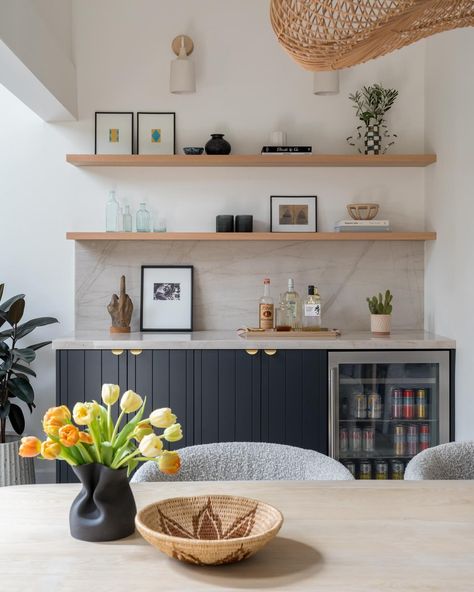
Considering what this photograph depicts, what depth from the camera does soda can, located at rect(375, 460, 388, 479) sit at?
407cm

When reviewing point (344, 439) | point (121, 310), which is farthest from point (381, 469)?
point (121, 310)

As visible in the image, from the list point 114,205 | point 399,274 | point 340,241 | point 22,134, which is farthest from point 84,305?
point 399,274

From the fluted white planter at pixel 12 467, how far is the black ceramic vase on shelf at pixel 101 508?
8.49 feet

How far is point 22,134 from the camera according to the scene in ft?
14.7

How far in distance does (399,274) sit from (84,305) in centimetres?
182

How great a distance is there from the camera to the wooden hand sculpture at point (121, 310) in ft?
14.2

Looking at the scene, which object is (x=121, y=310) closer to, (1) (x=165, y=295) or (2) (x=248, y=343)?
(1) (x=165, y=295)

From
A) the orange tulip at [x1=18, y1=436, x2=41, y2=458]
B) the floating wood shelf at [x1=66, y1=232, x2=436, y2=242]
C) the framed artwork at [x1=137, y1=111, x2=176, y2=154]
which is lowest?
the orange tulip at [x1=18, y1=436, x2=41, y2=458]

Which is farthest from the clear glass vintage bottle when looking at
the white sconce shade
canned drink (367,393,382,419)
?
canned drink (367,393,382,419)

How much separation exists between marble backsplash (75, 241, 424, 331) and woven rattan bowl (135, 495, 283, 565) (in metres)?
2.95

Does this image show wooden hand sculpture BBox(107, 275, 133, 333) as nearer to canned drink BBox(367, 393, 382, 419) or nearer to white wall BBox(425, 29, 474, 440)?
canned drink BBox(367, 393, 382, 419)

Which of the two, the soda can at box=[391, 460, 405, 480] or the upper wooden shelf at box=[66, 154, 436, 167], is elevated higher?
the upper wooden shelf at box=[66, 154, 436, 167]

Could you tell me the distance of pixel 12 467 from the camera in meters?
4.00

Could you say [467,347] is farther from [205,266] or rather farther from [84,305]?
[84,305]
